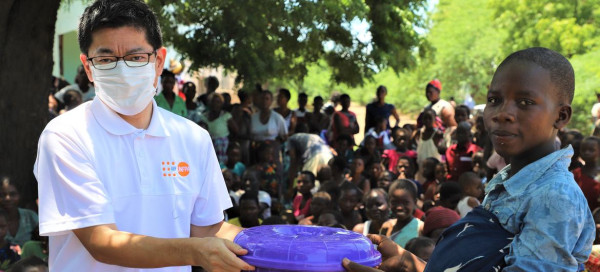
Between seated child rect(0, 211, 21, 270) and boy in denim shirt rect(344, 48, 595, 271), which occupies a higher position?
boy in denim shirt rect(344, 48, 595, 271)

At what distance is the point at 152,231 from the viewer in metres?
2.34

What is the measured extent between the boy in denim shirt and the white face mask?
1.15 metres

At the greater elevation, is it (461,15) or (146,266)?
(461,15)

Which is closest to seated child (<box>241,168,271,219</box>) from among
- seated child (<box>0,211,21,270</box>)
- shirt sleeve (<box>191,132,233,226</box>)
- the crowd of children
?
the crowd of children

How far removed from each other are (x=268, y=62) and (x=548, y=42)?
11.6m

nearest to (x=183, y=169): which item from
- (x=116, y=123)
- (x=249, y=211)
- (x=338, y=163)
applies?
(x=116, y=123)

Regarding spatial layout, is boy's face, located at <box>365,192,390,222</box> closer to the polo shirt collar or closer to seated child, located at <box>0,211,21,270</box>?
seated child, located at <box>0,211,21,270</box>

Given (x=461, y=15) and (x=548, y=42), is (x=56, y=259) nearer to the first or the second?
(x=548, y=42)

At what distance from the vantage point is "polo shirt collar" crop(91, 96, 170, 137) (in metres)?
2.37

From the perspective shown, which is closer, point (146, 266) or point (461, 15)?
point (146, 266)

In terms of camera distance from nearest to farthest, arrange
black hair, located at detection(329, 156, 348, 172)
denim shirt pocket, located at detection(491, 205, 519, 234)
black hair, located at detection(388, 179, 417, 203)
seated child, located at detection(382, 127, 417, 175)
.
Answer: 1. denim shirt pocket, located at detection(491, 205, 519, 234)
2. black hair, located at detection(388, 179, 417, 203)
3. black hair, located at detection(329, 156, 348, 172)
4. seated child, located at detection(382, 127, 417, 175)

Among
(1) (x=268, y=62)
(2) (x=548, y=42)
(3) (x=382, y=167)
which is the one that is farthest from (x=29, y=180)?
(2) (x=548, y=42)

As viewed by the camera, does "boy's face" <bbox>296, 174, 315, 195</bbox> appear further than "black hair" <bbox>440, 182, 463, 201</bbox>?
Yes

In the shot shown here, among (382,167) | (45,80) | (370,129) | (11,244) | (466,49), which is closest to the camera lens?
(11,244)
